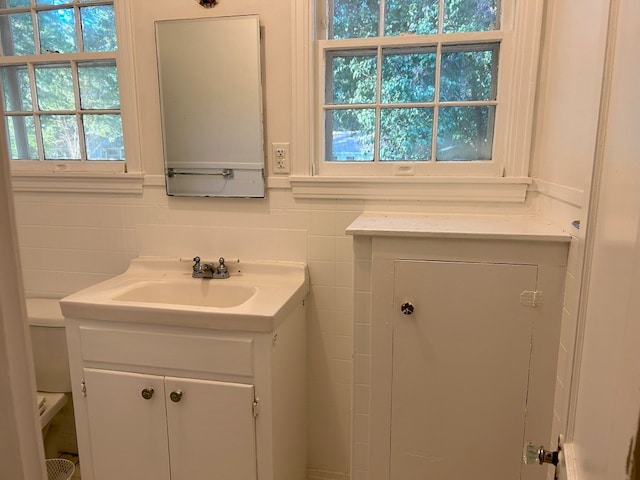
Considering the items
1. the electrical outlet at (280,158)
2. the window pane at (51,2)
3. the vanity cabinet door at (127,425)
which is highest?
the window pane at (51,2)

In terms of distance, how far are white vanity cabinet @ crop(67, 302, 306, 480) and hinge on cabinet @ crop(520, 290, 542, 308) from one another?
2.51 feet

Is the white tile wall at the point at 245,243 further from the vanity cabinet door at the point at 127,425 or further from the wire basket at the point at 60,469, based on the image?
the wire basket at the point at 60,469

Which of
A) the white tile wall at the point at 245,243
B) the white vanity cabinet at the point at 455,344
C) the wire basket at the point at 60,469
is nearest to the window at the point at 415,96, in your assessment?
the white tile wall at the point at 245,243

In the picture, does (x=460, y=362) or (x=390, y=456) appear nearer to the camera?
(x=460, y=362)

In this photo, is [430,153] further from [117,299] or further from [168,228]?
[117,299]

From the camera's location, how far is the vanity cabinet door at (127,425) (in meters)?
1.60

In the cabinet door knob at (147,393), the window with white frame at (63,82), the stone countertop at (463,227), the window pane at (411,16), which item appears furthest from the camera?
→ the window with white frame at (63,82)

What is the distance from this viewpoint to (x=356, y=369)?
4.82 feet

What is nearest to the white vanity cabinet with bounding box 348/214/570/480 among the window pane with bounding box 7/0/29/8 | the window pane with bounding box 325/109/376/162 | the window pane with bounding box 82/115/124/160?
the window pane with bounding box 325/109/376/162

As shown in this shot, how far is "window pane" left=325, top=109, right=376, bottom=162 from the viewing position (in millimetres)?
1811

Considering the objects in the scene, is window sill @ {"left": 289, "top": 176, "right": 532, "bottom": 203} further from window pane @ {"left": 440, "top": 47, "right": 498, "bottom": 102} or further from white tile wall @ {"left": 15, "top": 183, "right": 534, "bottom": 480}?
window pane @ {"left": 440, "top": 47, "right": 498, "bottom": 102}

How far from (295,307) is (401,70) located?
3.19 ft

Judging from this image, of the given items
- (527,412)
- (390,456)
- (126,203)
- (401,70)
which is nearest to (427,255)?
(527,412)

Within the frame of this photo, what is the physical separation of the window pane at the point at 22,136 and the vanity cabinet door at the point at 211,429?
129 cm
